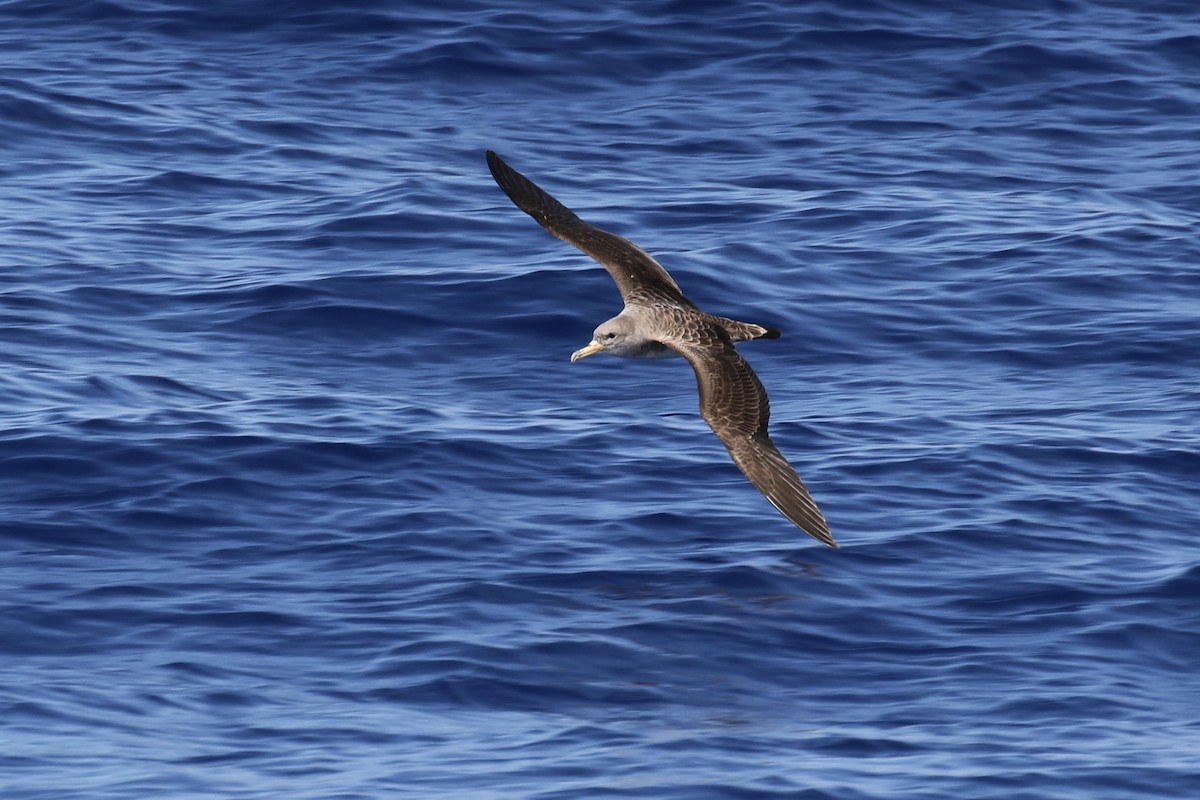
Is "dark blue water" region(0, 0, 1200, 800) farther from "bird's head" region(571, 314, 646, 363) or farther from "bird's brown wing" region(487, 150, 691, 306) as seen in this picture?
"bird's brown wing" region(487, 150, 691, 306)

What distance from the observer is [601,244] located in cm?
1215

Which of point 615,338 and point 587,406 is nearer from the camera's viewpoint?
point 615,338

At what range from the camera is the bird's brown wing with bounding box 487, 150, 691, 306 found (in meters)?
12.0

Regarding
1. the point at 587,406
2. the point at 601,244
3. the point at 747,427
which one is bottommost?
the point at 587,406

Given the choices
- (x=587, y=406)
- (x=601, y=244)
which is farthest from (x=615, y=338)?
(x=587, y=406)

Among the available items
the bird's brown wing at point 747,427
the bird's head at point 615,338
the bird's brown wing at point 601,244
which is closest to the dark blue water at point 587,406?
the bird's brown wing at point 747,427

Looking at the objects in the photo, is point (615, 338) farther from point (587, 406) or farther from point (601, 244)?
point (587, 406)

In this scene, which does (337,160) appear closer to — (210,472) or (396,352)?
(396,352)

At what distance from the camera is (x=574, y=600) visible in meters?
9.75

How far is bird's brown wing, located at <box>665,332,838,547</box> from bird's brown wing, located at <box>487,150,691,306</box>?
0.97 metres

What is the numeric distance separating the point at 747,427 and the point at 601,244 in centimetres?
219

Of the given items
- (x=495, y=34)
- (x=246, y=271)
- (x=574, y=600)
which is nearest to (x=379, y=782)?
(x=574, y=600)

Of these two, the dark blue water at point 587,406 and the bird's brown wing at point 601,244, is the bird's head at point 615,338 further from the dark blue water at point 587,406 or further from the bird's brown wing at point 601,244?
the dark blue water at point 587,406

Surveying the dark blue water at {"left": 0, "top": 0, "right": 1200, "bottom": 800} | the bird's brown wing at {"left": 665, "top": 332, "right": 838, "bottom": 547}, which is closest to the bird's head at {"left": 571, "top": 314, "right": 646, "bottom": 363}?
the bird's brown wing at {"left": 665, "top": 332, "right": 838, "bottom": 547}
